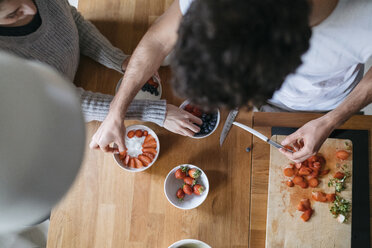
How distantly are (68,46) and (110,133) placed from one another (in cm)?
33

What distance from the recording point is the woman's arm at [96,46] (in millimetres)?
1035

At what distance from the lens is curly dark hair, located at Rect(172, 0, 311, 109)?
442 millimetres

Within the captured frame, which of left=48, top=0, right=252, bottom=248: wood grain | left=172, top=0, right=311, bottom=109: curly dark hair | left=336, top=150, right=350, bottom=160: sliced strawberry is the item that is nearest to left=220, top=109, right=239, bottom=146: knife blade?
left=48, top=0, right=252, bottom=248: wood grain

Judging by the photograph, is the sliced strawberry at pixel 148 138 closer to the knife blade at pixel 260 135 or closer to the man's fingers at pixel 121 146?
the man's fingers at pixel 121 146

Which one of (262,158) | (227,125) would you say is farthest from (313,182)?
(227,125)

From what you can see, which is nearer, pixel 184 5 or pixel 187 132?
pixel 184 5

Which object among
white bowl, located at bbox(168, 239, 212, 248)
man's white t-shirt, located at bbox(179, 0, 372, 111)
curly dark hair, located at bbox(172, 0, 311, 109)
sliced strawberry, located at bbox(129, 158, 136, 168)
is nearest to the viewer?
curly dark hair, located at bbox(172, 0, 311, 109)

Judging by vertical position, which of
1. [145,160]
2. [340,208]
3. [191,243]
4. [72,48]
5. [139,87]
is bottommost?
[191,243]

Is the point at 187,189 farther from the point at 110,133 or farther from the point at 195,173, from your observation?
the point at 110,133

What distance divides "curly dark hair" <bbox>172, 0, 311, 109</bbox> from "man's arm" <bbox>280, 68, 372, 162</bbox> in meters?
0.44

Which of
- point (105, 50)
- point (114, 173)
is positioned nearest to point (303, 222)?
point (114, 173)

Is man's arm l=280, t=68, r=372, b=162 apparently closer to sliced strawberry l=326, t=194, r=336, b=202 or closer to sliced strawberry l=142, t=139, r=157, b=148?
sliced strawberry l=326, t=194, r=336, b=202

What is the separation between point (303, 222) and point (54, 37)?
3.08ft

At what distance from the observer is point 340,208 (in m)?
0.91
